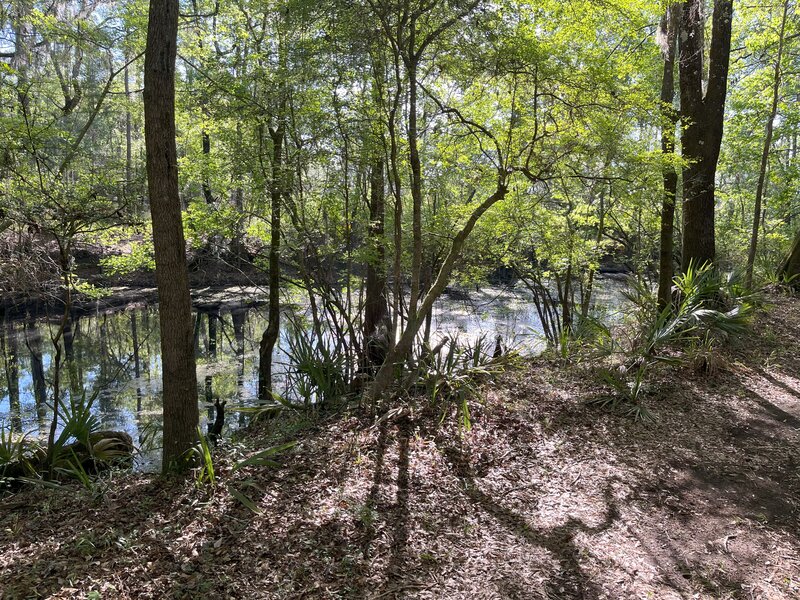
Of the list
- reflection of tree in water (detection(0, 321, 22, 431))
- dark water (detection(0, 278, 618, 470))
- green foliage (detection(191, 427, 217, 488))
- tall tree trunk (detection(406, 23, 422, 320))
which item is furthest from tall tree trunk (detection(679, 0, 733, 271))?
reflection of tree in water (detection(0, 321, 22, 431))

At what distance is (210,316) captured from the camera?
18328mm

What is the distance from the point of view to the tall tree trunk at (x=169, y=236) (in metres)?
4.12

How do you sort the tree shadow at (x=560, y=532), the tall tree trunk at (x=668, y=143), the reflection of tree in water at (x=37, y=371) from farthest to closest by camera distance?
the reflection of tree in water at (x=37, y=371), the tall tree trunk at (x=668, y=143), the tree shadow at (x=560, y=532)

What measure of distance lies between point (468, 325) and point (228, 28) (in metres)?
10.1

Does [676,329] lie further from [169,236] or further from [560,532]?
[169,236]

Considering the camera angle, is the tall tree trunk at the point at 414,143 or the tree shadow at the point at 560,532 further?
the tall tree trunk at the point at 414,143

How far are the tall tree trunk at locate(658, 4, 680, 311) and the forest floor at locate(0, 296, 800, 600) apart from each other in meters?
2.16

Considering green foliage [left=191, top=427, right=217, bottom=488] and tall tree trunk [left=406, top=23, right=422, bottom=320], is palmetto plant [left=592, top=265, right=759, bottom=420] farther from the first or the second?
green foliage [left=191, top=427, right=217, bottom=488]

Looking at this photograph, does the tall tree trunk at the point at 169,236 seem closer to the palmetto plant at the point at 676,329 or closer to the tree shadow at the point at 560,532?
the tree shadow at the point at 560,532

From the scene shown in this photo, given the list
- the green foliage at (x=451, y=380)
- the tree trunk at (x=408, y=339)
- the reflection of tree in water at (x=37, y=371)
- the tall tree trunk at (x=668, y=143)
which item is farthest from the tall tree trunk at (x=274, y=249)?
the tall tree trunk at (x=668, y=143)

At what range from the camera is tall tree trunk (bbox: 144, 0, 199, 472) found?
13.5 feet

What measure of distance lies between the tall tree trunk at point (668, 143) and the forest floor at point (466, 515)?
2.16 meters

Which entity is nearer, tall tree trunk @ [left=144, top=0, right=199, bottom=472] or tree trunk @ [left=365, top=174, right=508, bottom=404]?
tall tree trunk @ [left=144, top=0, right=199, bottom=472]

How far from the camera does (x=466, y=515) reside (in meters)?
3.75
